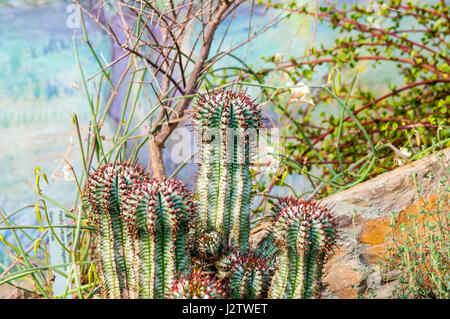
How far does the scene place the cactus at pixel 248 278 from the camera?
1.06 metres

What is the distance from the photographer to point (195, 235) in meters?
1.18

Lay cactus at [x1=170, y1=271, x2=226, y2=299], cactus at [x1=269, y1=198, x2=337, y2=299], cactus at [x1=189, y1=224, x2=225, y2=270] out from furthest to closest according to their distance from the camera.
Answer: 1. cactus at [x1=189, y1=224, x2=225, y2=270]
2. cactus at [x1=269, y1=198, x2=337, y2=299]
3. cactus at [x1=170, y1=271, x2=226, y2=299]

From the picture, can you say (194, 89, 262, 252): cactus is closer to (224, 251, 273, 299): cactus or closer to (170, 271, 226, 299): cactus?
(224, 251, 273, 299): cactus

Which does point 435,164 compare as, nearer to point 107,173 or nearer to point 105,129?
point 107,173

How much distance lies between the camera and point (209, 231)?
119cm

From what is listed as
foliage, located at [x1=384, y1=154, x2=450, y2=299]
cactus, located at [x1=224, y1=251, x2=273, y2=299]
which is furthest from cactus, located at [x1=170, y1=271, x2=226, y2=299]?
foliage, located at [x1=384, y1=154, x2=450, y2=299]

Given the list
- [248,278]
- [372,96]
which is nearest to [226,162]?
[248,278]

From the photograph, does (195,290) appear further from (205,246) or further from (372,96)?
(372,96)

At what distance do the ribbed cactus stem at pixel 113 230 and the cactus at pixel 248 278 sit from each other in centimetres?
23

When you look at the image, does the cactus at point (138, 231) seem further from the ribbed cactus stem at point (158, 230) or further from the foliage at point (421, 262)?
the foliage at point (421, 262)

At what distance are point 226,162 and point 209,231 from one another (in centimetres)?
18

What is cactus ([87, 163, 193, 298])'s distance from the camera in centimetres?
100
